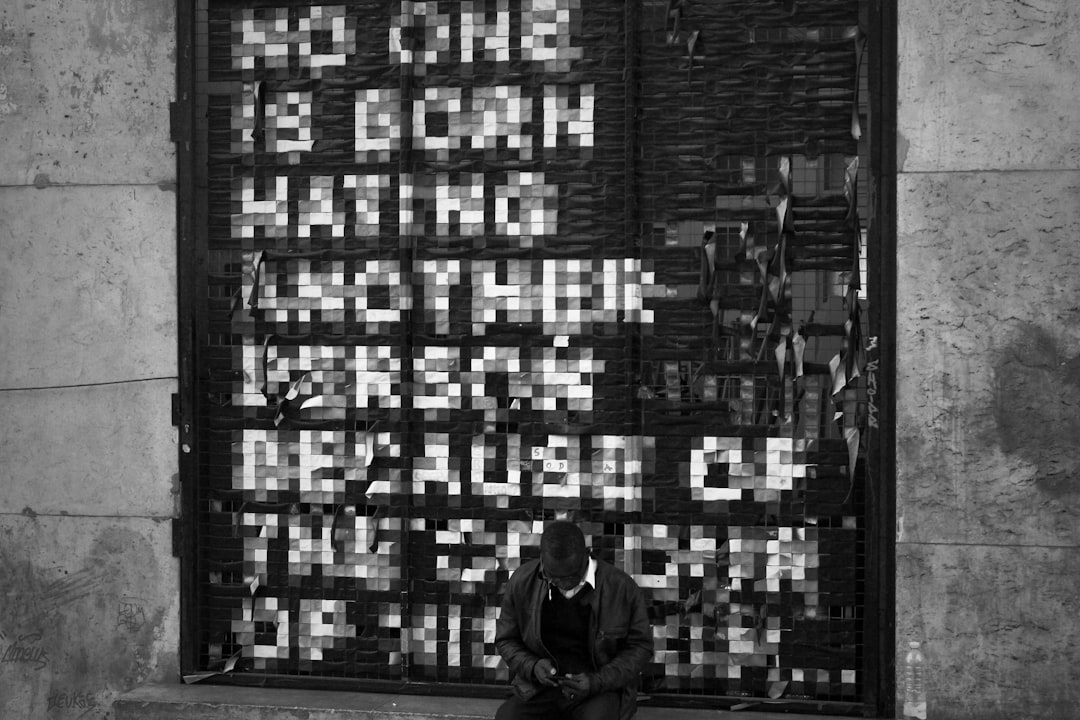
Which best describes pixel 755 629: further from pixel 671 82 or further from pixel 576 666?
pixel 671 82

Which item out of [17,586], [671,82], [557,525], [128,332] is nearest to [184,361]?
[128,332]

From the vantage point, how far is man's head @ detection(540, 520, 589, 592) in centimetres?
483

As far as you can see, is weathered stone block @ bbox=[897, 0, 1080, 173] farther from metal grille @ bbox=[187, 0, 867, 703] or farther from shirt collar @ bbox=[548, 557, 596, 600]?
shirt collar @ bbox=[548, 557, 596, 600]

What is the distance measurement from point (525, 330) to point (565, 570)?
152 cm

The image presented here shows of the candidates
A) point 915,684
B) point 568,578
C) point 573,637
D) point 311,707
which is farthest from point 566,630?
point 915,684

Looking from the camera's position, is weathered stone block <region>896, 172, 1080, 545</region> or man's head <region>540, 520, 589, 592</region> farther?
weathered stone block <region>896, 172, 1080, 545</region>

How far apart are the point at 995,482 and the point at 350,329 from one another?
330 cm

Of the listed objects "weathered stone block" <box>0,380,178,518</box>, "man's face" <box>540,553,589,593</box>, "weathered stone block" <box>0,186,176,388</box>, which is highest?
"weathered stone block" <box>0,186,176,388</box>

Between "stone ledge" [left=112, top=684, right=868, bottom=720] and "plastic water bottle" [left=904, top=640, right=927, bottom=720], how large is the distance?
36 centimetres

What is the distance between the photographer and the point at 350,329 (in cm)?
608

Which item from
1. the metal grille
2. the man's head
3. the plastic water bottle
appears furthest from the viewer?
the metal grille

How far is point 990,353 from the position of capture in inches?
215

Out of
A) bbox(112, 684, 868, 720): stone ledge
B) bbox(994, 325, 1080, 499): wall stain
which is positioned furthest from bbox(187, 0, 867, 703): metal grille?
bbox(994, 325, 1080, 499): wall stain

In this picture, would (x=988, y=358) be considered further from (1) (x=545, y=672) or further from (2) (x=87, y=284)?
(2) (x=87, y=284)
